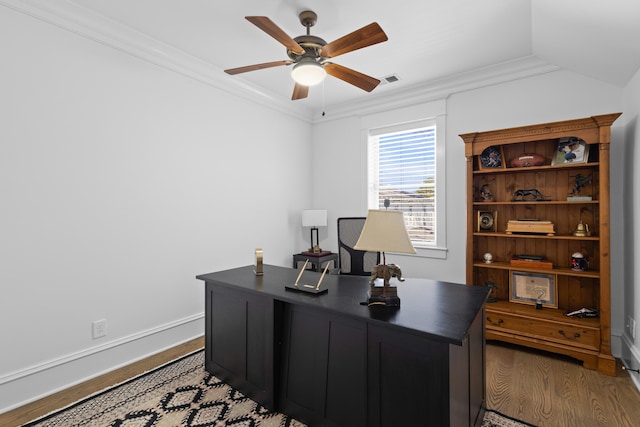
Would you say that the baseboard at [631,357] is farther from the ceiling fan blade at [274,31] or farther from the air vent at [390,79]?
the ceiling fan blade at [274,31]

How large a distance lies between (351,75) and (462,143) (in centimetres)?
175

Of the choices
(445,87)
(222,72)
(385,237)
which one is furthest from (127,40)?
(445,87)

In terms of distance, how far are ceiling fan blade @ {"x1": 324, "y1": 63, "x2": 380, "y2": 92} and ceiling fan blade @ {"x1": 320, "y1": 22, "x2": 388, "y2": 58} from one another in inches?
6.4

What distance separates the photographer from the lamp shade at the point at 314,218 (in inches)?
165

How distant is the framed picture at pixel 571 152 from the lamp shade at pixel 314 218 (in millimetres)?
2530

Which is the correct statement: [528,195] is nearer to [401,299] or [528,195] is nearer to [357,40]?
[401,299]

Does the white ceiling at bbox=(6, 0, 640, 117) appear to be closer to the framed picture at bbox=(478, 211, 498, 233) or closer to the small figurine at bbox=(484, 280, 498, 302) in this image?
the framed picture at bbox=(478, 211, 498, 233)

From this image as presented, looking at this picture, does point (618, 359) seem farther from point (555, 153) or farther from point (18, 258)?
point (18, 258)

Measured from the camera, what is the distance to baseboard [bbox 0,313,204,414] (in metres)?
2.06

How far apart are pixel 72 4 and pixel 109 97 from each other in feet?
2.07

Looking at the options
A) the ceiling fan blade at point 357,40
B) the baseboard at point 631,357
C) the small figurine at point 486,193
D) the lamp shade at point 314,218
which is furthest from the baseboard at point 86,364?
the baseboard at point 631,357

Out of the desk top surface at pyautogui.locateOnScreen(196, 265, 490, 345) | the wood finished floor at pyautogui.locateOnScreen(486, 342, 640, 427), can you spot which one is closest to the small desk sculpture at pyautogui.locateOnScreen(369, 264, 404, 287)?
Result: the desk top surface at pyautogui.locateOnScreen(196, 265, 490, 345)

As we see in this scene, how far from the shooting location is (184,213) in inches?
121

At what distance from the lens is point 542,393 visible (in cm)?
219
